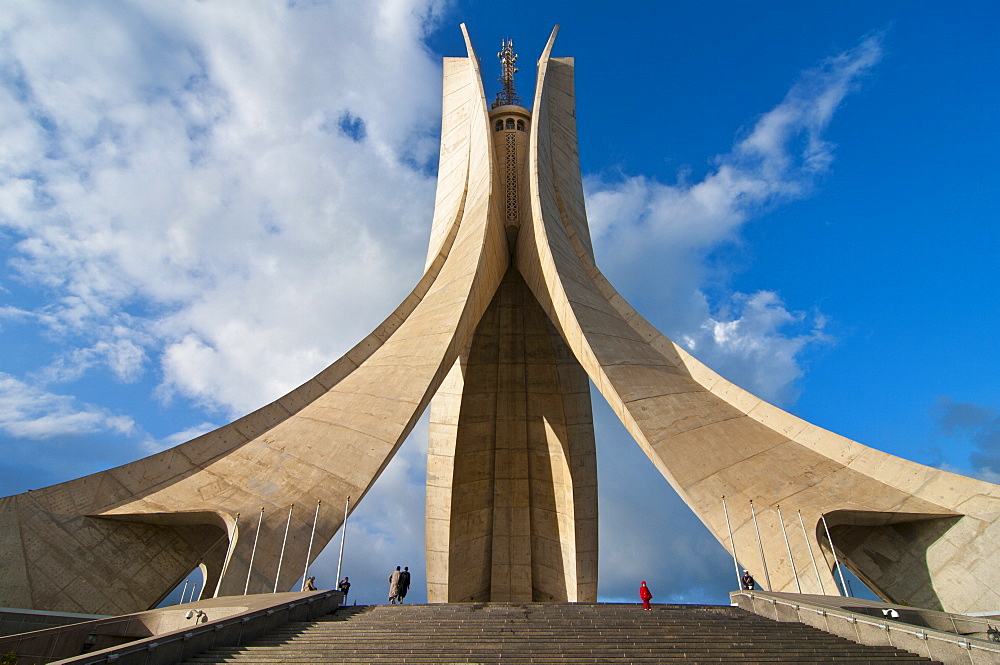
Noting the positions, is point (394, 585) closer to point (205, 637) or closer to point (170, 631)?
point (170, 631)

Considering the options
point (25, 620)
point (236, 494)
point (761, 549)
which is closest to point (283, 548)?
point (236, 494)

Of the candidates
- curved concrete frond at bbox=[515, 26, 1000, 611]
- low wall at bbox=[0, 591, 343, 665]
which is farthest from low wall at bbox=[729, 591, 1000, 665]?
low wall at bbox=[0, 591, 343, 665]

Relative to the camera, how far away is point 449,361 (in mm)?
8328

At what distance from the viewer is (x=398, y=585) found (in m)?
7.39

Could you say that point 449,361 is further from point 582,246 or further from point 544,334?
point 544,334

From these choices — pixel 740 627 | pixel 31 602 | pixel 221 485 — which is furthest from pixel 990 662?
pixel 31 602

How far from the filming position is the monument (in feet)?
19.8

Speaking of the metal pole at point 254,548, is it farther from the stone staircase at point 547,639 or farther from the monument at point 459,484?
the stone staircase at point 547,639

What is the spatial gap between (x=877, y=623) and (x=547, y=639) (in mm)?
2238

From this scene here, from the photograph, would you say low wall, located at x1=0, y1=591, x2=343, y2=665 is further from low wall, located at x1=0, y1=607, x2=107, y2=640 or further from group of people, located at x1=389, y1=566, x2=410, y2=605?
group of people, located at x1=389, y1=566, x2=410, y2=605

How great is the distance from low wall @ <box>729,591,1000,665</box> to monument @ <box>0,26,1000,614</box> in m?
0.98

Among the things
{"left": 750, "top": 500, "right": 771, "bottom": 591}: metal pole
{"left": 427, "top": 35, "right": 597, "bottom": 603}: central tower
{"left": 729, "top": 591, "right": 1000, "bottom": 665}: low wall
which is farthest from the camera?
{"left": 427, "top": 35, "right": 597, "bottom": 603}: central tower

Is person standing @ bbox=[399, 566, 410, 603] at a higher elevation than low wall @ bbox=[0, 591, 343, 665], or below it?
higher

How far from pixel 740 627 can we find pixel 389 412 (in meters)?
4.67
